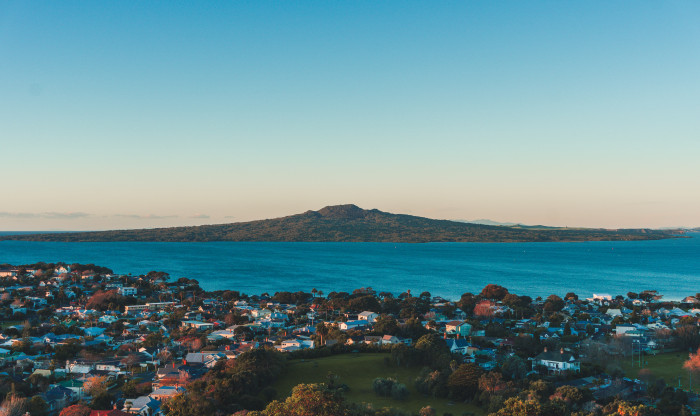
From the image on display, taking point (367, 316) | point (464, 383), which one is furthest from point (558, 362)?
point (367, 316)

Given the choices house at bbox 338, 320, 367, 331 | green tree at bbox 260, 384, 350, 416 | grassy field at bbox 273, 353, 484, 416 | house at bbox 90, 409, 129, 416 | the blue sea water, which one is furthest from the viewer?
the blue sea water

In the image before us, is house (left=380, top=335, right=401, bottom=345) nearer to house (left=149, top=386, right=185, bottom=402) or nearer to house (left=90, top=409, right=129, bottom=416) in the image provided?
house (left=149, top=386, right=185, bottom=402)

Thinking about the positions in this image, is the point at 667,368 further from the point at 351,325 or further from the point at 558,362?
the point at 351,325

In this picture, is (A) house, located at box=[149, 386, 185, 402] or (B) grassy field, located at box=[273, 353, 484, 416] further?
(B) grassy field, located at box=[273, 353, 484, 416]

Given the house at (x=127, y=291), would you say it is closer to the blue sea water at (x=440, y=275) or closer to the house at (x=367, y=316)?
the blue sea water at (x=440, y=275)

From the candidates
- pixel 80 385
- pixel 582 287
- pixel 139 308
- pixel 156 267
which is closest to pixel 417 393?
pixel 80 385

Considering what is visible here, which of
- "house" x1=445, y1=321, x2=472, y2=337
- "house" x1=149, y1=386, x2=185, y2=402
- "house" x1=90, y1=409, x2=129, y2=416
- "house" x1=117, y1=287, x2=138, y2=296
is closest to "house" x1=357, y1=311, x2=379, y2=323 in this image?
"house" x1=445, y1=321, x2=472, y2=337

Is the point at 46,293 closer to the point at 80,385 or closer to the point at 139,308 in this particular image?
the point at 139,308
